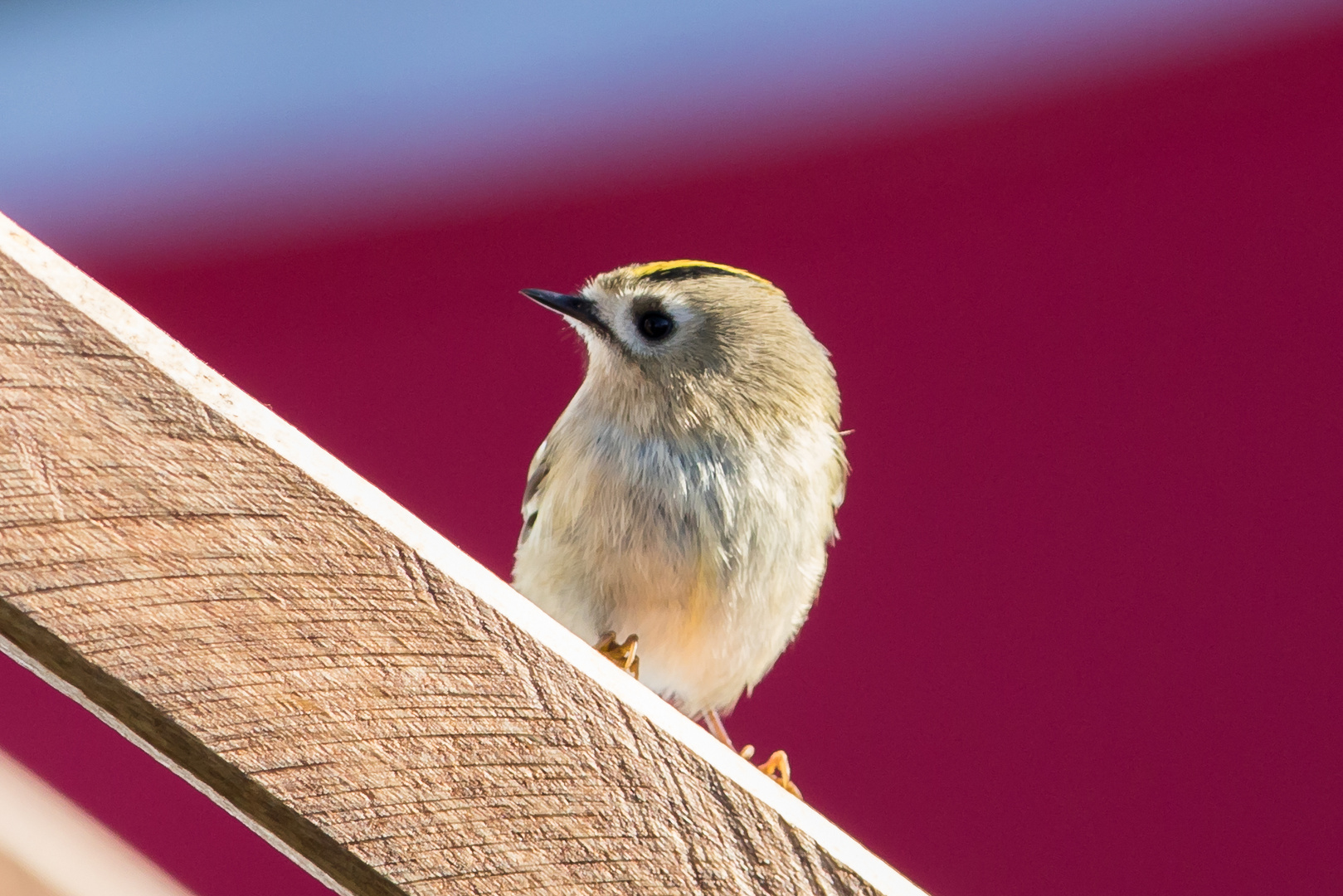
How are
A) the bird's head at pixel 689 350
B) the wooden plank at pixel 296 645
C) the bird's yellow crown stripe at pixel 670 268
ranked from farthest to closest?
the bird's yellow crown stripe at pixel 670 268
the bird's head at pixel 689 350
the wooden plank at pixel 296 645

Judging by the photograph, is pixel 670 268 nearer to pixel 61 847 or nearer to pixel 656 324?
pixel 656 324

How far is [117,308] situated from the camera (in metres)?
0.78

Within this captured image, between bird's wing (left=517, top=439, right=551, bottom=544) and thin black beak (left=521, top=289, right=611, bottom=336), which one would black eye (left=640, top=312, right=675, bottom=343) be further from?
bird's wing (left=517, top=439, right=551, bottom=544)

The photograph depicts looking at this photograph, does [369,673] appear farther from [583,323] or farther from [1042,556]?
[1042,556]

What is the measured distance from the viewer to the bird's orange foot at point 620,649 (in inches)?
79.4

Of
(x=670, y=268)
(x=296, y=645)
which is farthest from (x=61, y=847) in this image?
(x=670, y=268)

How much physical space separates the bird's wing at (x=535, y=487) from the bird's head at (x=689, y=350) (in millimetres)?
147

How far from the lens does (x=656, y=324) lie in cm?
232

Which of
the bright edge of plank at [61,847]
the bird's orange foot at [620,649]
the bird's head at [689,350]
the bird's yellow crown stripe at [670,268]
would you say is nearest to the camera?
the bright edge of plank at [61,847]

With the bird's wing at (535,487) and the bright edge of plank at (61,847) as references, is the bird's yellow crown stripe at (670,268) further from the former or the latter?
the bright edge of plank at (61,847)

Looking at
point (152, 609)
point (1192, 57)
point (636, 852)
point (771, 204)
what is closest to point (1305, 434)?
point (1192, 57)

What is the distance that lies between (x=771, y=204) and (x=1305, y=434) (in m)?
1.42

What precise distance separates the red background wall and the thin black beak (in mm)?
806

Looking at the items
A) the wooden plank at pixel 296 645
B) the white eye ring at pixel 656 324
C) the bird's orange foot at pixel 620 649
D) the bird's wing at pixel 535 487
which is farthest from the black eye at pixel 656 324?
the wooden plank at pixel 296 645
